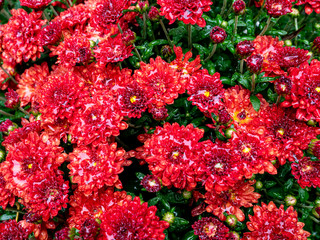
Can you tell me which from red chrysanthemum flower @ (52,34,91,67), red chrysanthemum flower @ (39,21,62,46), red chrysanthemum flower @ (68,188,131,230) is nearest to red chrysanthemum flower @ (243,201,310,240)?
red chrysanthemum flower @ (68,188,131,230)

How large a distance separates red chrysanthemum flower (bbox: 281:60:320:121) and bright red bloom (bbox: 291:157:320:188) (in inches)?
11.7

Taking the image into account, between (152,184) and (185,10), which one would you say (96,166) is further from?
(185,10)

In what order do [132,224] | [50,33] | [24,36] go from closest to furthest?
[132,224], [50,33], [24,36]

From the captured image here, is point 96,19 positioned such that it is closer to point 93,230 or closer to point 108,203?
point 108,203

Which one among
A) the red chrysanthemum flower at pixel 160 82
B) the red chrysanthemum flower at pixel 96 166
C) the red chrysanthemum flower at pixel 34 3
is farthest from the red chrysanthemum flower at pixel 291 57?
the red chrysanthemum flower at pixel 34 3

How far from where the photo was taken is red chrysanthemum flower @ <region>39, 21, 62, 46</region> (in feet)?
6.61

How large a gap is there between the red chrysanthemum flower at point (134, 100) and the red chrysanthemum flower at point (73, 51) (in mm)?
484

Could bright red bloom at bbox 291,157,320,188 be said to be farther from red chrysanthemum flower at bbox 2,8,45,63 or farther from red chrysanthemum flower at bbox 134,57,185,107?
red chrysanthemum flower at bbox 2,8,45,63

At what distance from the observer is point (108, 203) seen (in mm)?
1688

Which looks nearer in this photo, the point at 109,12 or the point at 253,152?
the point at 253,152

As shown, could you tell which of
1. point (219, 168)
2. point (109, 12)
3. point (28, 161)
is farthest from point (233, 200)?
point (109, 12)

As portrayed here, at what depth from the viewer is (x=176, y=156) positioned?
152 centimetres

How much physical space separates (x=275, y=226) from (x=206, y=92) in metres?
0.93

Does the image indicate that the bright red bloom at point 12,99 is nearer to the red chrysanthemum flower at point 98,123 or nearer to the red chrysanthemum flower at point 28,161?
the red chrysanthemum flower at point 28,161
